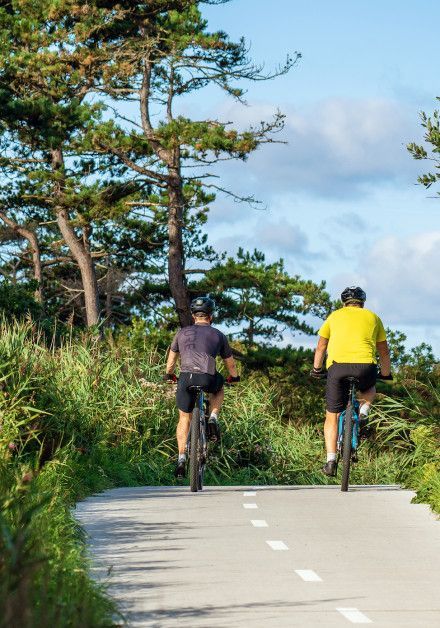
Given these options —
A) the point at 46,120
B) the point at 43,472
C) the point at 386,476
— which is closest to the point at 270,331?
the point at 46,120

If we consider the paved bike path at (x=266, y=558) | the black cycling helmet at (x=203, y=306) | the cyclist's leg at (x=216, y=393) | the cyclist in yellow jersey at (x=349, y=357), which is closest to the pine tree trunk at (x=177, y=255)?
the black cycling helmet at (x=203, y=306)

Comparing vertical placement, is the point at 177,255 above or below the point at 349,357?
above

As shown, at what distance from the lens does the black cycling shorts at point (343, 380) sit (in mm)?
14391

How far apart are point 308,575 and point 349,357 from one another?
6613 millimetres

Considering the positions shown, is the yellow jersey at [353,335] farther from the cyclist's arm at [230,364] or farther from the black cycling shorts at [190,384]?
the black cycling shorts at [190,384]

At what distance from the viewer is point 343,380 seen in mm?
14469

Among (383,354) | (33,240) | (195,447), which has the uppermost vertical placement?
(33,240)

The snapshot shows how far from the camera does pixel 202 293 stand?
41906 mm

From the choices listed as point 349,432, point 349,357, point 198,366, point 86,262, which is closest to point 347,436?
point 349,432

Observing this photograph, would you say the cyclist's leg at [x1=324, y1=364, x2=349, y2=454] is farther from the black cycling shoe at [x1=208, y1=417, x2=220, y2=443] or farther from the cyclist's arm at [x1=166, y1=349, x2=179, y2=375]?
the cyclist's arm at [x1=166, y1=349, x2=179, y2=375]

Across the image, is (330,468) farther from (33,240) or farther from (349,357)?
(33,240)

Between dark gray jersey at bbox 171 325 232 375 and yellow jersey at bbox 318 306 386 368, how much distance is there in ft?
3.79

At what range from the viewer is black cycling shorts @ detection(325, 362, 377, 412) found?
1439cm

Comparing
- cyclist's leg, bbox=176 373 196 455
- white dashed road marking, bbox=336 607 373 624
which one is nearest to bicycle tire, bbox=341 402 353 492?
cyclist's leg, bbox=176 373 196 455
